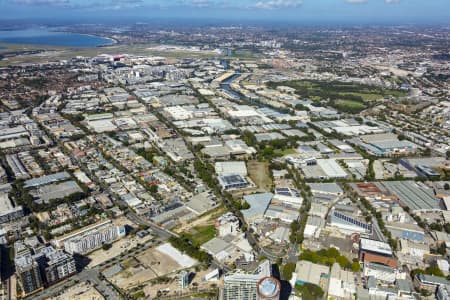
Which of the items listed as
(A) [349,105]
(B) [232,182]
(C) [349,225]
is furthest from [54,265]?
(A) [349,105]

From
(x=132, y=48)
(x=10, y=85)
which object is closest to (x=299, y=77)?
(x=10, y=85)

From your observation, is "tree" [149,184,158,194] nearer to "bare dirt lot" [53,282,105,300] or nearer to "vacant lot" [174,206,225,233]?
"vacant lot" [174,206,225,233]

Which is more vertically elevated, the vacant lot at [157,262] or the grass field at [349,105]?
the grass field at [349,105]

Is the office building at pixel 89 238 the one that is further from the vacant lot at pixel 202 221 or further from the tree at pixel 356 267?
the tree at pixel 356 267

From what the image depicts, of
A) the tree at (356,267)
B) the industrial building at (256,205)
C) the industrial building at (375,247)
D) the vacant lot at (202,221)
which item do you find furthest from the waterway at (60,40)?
the tree at (356,267)

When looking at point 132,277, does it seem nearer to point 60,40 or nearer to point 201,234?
point 201,234

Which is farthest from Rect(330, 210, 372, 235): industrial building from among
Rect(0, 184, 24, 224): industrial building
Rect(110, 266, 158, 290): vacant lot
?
Rect(0, 184, 24, 224): industrial building
